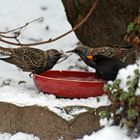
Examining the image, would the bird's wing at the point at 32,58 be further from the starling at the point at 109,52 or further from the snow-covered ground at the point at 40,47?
the starling at the point at 109,52

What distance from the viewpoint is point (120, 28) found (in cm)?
677

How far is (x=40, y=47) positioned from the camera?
7352 millimetres

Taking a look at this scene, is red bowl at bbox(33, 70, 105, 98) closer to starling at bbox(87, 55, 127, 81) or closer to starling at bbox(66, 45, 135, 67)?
starling at bbox(87, 55, 127, 81)

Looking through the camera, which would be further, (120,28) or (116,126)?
(120,28)

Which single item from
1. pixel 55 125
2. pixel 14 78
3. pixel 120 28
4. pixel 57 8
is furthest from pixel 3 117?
pixel 57 8

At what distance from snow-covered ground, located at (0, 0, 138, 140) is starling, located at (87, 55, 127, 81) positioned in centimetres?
23

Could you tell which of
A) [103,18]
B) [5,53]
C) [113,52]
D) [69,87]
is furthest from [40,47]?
[69,87]

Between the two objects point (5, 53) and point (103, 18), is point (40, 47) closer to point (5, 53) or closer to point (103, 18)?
point (103, 18)

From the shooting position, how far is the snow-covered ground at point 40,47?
201 inches

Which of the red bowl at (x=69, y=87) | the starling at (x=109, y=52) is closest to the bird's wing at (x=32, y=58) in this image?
the red bowl at (x=69, y=87)

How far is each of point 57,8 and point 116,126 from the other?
4.22 m

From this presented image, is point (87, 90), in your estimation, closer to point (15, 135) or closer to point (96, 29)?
point (15, 135)

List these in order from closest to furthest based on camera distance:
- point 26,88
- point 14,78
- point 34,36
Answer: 1. point 26,88
2. point 14,78
3. point 34,36

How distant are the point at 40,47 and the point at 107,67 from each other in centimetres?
217
